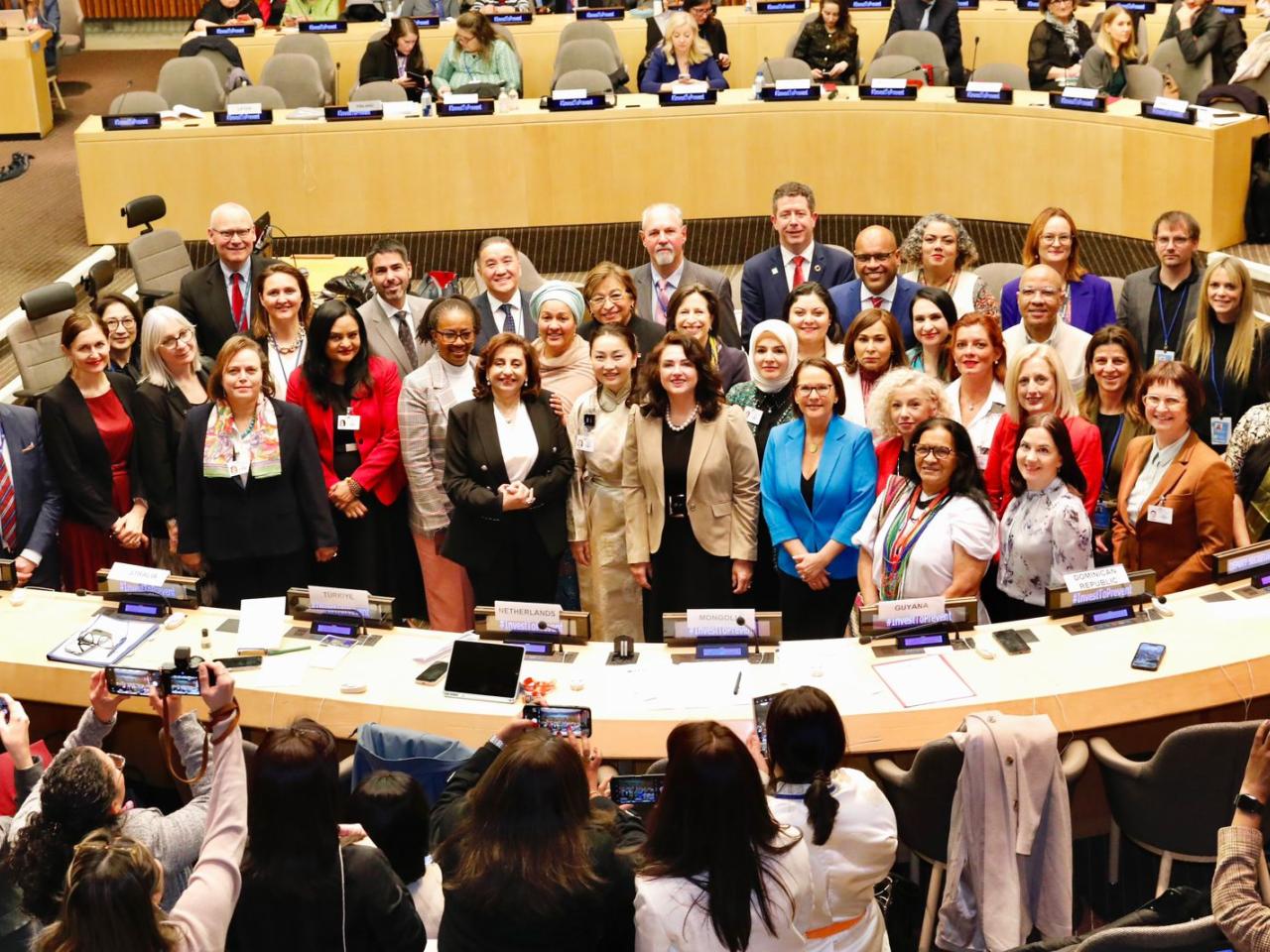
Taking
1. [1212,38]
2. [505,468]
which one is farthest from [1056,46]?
[505,468]

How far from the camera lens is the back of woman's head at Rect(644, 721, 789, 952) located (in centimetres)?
301

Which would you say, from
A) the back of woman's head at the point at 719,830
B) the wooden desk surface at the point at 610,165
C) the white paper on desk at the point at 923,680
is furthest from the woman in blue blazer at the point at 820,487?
the wooden desk surface at the point at 610,165

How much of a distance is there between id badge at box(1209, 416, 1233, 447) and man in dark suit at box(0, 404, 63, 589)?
4208 millimetres

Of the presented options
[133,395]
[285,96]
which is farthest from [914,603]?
[285,96]

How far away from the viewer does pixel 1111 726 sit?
170 inches

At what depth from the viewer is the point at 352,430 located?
567cm

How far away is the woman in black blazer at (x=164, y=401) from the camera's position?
564cm

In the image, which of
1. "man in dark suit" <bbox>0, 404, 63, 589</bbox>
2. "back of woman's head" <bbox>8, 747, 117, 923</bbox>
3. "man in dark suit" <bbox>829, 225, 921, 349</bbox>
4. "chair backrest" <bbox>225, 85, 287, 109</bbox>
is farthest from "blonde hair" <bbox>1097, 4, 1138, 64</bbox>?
"back of woman's head" <bbox>8, 747, 117, 923</bbox>

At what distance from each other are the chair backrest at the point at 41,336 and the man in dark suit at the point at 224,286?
2.20ft

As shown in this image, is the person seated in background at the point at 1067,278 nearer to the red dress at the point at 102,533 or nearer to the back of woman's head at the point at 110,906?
the red dress at the point at 102,533

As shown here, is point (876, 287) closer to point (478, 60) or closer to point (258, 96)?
point (478, 60)

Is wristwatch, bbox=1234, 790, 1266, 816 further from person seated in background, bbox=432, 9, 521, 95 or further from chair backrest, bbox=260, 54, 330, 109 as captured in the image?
chair backrest, bbox=260, 54, 330, 109

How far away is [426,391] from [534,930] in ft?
9.43

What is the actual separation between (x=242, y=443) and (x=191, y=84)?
5378 mm
